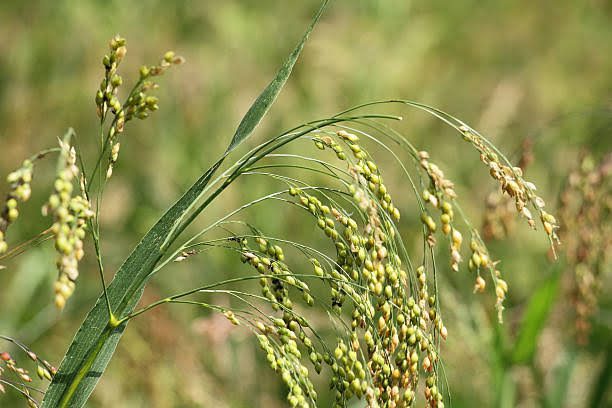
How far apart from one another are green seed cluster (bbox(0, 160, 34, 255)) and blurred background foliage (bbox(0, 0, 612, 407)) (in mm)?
1549

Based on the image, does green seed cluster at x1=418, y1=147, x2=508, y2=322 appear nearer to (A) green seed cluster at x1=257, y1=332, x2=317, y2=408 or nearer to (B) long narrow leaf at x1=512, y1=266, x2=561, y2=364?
(A) green seed cluster at x1=257, y1=332, x2=317, y2=408

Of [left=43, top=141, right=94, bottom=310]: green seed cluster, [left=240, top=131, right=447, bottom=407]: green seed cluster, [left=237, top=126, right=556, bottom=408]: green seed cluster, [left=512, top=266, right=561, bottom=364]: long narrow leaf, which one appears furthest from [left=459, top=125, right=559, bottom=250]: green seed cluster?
[left=512, top=266, right=561, bottom=364]: long narrow leaf

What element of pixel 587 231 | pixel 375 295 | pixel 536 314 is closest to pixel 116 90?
pixel 375 295

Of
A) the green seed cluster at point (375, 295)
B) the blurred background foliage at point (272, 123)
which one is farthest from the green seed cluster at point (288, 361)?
the blurred background foliage at point (272, 123)

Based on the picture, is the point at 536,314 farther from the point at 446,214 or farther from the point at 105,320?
the point at 105,320

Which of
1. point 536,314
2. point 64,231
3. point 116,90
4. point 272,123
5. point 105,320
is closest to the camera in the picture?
point 64,231

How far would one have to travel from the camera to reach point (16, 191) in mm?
1008

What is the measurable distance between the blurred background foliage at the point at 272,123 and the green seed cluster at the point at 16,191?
5.08ft

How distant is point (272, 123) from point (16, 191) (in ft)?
11.2

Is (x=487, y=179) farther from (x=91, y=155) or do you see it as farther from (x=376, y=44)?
(x=91, y=155)

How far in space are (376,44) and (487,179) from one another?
97 centimetres

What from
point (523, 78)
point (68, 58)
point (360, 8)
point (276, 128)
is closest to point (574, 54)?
point (523, 78)

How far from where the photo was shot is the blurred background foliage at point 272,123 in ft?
10.3

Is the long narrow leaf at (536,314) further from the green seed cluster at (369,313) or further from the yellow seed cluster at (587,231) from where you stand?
the green seed cluster at (369,313)
